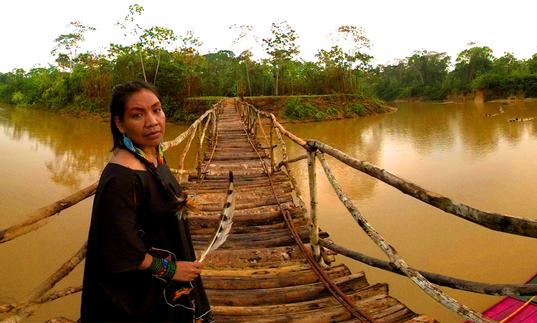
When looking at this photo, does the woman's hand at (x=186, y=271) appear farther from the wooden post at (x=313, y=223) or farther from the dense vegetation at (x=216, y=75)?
the dense vegetation at (x=216, y=75)

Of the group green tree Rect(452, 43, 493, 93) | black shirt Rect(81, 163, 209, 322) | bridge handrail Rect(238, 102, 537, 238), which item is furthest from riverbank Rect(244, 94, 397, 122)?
green tree Rect(452, 43, 493, 93)

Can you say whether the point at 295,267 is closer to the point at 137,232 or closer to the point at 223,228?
the point at 223,228

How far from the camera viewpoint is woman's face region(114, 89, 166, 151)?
1.30 meters

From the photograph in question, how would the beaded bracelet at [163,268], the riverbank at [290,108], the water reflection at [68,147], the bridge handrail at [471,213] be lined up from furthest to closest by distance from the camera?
the riverbank at [290,108] → the water reflection at [68,147] → the beaded bracelet at [163,268] → the bridge handrail at [471,213]

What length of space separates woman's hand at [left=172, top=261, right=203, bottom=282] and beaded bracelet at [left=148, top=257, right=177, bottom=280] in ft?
0.06

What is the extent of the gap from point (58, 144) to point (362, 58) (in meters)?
27.4

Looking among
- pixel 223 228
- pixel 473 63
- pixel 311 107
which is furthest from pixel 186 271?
pixel 473 63

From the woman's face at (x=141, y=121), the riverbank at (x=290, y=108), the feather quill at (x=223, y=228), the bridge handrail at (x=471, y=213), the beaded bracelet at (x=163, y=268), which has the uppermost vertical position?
the riverbank at (x=290, y=108)

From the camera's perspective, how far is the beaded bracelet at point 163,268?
1230mm

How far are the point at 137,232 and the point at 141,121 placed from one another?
0.38m

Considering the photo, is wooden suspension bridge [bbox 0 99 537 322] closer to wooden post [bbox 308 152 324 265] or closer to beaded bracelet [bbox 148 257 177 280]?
A: wooden post [bbox 308 152 324 265]

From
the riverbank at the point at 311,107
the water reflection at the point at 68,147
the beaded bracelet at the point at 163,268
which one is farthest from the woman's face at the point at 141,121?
the riverbank at the point at 311,107

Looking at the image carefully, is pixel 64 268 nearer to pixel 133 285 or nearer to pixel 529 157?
pixel 133 285

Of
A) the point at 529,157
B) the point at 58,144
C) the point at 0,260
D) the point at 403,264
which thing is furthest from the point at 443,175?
the point at 58,144
